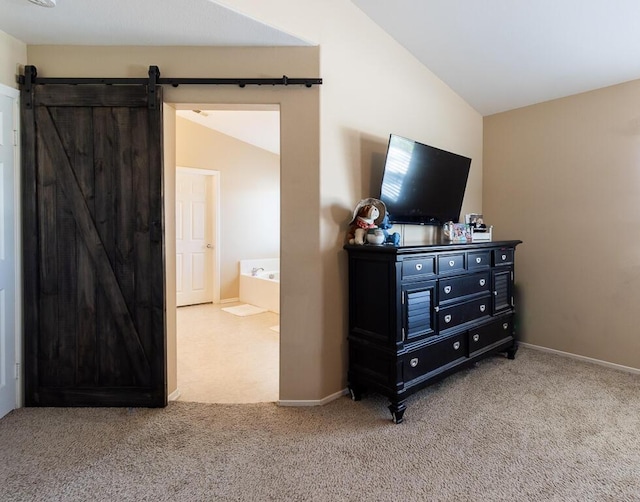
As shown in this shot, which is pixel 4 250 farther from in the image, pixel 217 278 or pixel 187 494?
pixel 217 278

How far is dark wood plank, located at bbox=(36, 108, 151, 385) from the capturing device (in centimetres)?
210

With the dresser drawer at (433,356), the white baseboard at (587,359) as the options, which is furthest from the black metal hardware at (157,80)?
the white baseboard at (587,359)

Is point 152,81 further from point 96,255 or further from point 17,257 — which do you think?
point 17,257

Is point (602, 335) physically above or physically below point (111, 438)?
above

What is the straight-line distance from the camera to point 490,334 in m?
2.74

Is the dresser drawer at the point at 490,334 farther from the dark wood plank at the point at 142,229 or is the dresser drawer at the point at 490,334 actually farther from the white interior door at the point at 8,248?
the white interior door at the point at 8,248

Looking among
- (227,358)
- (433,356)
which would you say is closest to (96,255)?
(227,358)

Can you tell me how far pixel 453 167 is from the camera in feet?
9.53

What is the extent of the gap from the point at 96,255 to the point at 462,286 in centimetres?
252

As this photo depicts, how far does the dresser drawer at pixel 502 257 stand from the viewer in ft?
9.17

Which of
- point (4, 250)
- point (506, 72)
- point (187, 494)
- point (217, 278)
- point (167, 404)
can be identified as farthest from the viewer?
point (217, 278)

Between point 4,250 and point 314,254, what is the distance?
189cm

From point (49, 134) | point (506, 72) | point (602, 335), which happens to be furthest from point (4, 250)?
point (602, 335)

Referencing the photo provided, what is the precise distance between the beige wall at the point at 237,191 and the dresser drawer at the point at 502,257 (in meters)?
3.97
